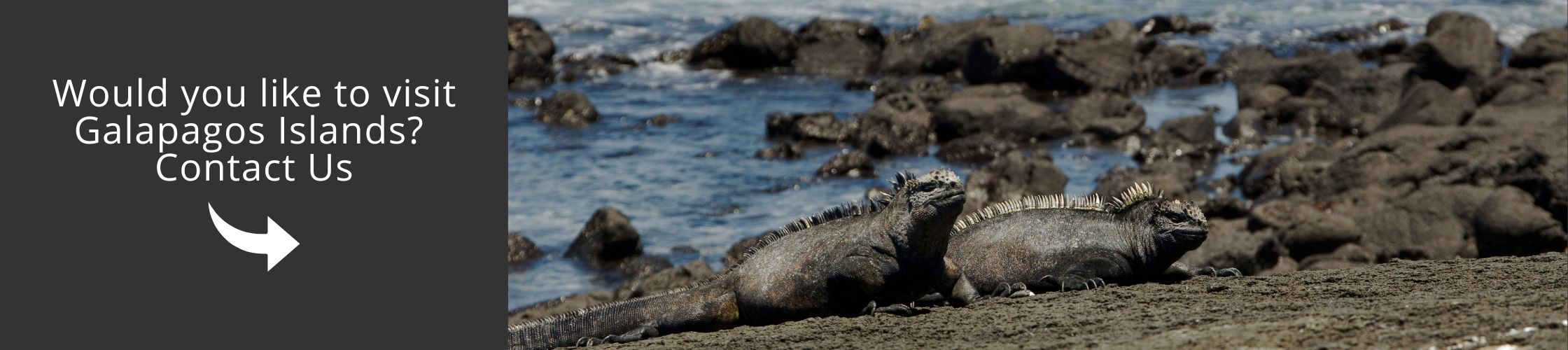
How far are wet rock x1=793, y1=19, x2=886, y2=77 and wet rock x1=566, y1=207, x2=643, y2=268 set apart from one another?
45.8 ft

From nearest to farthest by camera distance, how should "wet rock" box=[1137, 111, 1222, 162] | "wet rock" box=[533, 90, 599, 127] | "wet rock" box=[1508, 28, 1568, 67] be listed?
"wet rock" box=[1137, 111, 1222, 162]
"wet rock" box=[1508, 28, 1568, 67]
"wet rock" box=[533, 90, 599, 127]

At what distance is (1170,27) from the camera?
32.9 m

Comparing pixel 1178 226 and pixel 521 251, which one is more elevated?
pixel 1178 226

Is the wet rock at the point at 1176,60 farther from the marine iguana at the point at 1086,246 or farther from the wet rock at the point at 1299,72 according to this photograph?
the marine iguana at the point at 1086,246

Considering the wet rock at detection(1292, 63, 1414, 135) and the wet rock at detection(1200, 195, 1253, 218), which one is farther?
the wet rock at detection(1292, 63, 1414, 135)

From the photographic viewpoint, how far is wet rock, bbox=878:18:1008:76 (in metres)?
27.4

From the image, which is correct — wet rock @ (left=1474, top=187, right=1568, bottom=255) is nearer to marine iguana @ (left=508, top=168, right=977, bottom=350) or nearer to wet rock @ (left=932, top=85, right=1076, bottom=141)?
marine iguana @ (left=508, top=168, right=977, bottom=350)

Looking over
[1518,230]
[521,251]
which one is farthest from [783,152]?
[1518,230]

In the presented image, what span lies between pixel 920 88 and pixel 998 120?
4.99m

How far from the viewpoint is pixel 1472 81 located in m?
20.9

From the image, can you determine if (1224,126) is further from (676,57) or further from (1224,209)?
(676,57)

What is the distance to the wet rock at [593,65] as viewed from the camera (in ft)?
93.9

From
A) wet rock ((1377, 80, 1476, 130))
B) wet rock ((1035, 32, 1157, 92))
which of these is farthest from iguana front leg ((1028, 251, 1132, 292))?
wet rock ((1035, 32, 1157, 92))

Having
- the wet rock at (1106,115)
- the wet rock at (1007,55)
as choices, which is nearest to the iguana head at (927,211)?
the wet rock at (1106,115)
